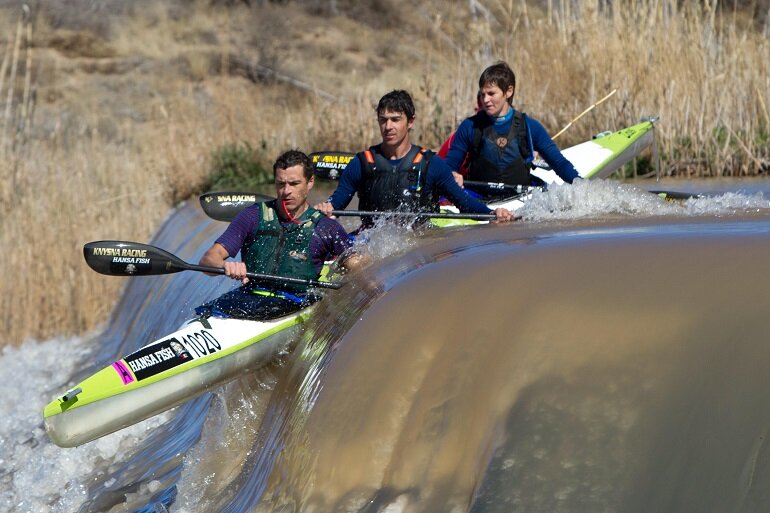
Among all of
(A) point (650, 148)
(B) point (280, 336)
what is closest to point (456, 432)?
(B) point (280, 336)

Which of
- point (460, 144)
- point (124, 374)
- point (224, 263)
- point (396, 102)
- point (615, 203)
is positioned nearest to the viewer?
point (124, 374)

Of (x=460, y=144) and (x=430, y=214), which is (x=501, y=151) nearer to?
(x=460, y=144)

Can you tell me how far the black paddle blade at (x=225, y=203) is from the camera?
728cm

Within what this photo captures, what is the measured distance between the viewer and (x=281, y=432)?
4.96 m

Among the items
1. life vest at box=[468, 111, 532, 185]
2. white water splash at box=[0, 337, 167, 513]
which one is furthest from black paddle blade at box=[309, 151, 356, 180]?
white water splash at box=[0, 337, 167, 513]

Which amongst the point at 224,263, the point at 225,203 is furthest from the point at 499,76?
the point at 224,263

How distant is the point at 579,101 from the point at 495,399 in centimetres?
→ 798

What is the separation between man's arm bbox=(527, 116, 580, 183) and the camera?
25.7ft

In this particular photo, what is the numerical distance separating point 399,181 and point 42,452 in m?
2.71

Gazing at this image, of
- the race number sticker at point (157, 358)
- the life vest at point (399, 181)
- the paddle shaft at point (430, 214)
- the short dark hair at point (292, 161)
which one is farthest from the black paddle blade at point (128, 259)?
the life vest at point (399, 181)

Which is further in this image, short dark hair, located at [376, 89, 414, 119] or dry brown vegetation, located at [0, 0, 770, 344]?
dry brown vegetation, located at [0, 0, 770, 344]

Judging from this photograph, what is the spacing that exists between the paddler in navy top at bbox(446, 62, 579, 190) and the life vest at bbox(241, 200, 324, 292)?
213 cm

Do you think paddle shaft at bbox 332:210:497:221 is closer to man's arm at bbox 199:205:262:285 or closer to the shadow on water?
man's arm at bbox 199:205:262:285

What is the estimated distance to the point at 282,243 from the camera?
6039 mm
